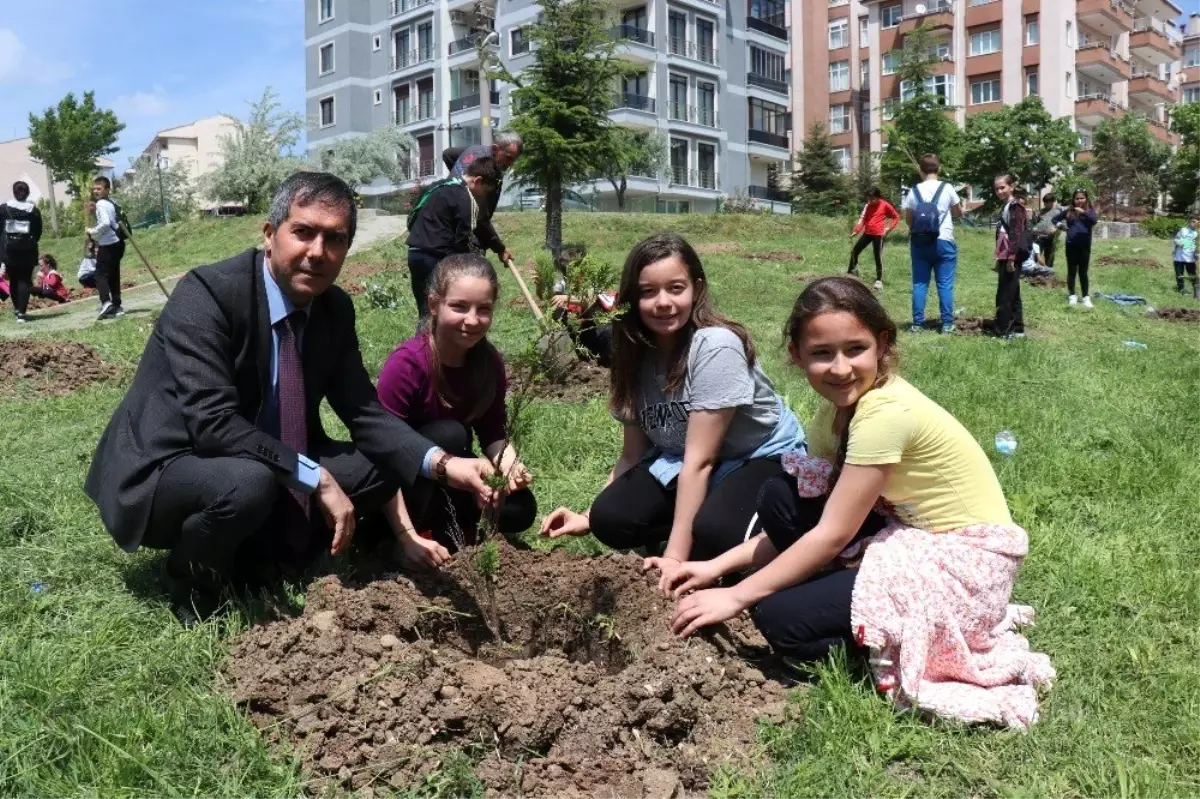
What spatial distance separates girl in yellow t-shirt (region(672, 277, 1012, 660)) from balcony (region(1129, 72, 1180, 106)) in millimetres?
61227

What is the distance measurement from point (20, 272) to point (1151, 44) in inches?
2352

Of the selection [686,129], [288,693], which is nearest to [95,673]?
[288,693]

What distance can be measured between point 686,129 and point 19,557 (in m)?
40.6

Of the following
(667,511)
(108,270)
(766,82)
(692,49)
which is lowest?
(667,511)

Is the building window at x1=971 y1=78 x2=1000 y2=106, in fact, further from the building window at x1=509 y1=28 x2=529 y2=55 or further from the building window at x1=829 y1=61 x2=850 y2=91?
the building window at x1=509 y1=28 x2=529 y2=55

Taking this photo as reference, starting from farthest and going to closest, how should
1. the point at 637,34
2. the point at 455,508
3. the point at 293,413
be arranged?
the point at 637,34, the point at 455,508, the point at 293,413

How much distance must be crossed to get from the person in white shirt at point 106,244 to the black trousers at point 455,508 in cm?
929

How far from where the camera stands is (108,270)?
11.9 m

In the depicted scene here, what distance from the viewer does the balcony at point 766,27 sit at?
45.5 meters

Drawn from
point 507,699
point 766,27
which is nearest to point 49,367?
point 507,699

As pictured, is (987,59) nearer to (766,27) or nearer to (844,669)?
(766,27)

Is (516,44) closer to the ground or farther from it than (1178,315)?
farther from it

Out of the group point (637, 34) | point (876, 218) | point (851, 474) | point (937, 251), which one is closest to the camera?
point (851, 474)

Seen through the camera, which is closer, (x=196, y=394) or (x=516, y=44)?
(x=196, y=394)
